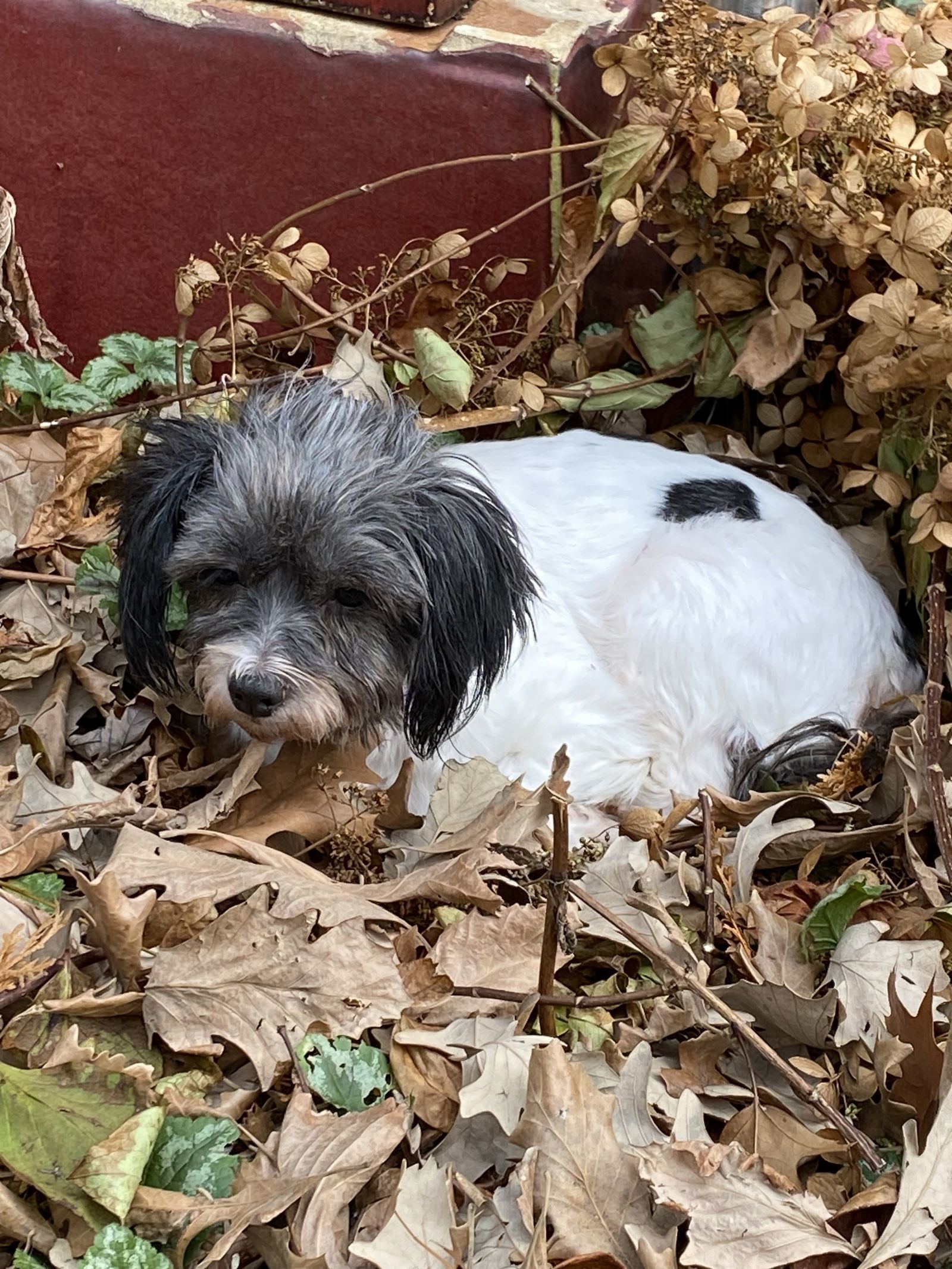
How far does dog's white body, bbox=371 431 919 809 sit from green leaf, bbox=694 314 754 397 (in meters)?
0.59

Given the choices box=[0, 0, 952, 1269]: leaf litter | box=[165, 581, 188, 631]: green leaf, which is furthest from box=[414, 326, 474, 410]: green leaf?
box=[165, 581, 188, 631]: green leaf

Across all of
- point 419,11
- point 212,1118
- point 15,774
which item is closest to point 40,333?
point 419,11

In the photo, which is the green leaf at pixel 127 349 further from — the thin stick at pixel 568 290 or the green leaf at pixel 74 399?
the thin stick at pixel 568 290

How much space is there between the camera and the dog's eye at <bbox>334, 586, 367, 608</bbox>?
2.89 m

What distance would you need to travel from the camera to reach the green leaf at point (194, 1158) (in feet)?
6.48

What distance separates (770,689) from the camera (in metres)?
3.42

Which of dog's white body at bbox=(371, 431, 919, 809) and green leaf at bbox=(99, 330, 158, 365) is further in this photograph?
Result: green leaf at bbox=(99, 330, 158, 365)

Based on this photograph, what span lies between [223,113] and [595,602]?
1.96m

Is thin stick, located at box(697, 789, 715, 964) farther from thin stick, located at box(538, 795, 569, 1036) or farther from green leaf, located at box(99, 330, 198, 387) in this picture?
green leaf, located at box(99, 330, 198, 387)

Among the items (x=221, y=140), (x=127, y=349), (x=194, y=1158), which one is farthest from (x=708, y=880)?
(x=221, y=140)

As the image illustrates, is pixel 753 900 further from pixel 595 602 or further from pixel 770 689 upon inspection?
pixel 595 602

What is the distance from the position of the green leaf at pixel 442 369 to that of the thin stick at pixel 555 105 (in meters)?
0.74

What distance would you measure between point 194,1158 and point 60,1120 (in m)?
0.21

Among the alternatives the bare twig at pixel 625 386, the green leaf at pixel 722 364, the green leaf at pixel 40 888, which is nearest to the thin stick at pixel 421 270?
the bare twig at pixel 625 386
